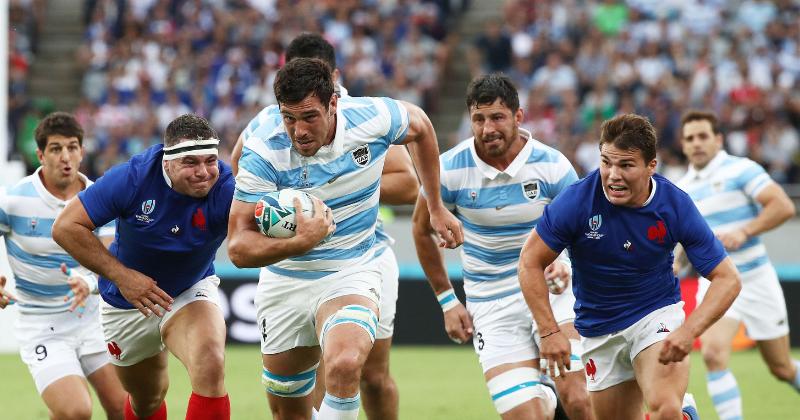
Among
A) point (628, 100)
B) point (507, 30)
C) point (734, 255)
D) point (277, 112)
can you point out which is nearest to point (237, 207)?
point (277, 112)

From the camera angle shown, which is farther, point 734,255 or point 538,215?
point 734,255

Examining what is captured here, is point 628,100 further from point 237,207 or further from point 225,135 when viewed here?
point 237,207

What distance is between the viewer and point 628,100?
57.0ft

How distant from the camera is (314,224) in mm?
6047

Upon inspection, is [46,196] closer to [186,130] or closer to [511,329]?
[186,130]

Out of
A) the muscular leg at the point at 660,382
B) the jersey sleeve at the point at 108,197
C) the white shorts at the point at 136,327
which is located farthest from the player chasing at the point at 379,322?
the muscular leg at the point at 660,382

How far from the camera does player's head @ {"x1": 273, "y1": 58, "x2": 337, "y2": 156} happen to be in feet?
20.3

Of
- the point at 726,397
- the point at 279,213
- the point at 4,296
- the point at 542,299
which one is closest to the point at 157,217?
the point at 279,213

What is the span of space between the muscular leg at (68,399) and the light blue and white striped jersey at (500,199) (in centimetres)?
249

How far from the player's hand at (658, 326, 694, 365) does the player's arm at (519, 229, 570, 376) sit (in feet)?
1.61

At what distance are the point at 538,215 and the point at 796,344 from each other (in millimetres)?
7349

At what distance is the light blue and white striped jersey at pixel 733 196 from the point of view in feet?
31.2

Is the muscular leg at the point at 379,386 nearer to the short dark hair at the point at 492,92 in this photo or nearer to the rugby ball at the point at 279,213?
the short dark hair at the point at 492,92

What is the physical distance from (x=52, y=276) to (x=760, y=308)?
5263mm
